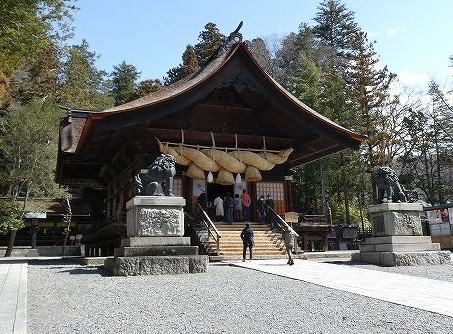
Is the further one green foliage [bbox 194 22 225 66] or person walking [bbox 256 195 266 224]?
green foliage [bbox 194 22 225 66]

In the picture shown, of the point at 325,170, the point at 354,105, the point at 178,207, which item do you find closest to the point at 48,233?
the point at 325,170

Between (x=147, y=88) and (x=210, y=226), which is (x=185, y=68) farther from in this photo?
Answer: (x=210, y=226)

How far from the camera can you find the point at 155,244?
888 centimetres

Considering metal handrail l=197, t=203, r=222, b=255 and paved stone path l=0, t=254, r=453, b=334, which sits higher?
metal handrail l=197, t=203, r=222, b=255

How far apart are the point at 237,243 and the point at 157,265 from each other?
16.7ft

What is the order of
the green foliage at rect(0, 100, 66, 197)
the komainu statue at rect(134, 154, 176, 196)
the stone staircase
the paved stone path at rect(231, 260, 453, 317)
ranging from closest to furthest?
the paved stone path at rect(231, 260, 453, 317)
the komainu statue at rect(134, 154, 176, 196)
the stone staircase
the green foliage at rect(0, 100, 66, 197)

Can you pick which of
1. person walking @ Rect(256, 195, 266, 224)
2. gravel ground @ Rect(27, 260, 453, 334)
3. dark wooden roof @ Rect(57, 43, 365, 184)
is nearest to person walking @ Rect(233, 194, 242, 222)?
person walking @ Rect(256, 195, 266, 224)

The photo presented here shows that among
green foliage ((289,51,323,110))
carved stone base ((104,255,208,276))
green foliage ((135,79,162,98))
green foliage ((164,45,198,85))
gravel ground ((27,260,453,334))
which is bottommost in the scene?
gravel ground ((27,260,453,334))

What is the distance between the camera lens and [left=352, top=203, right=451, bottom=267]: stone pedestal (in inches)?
390

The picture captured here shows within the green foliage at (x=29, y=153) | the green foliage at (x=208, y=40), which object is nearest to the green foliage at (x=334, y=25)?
the green foliage at (x=208, y=40)

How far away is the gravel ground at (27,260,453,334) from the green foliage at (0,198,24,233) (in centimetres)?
1751

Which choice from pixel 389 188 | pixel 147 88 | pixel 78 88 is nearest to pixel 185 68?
pixel 147 88

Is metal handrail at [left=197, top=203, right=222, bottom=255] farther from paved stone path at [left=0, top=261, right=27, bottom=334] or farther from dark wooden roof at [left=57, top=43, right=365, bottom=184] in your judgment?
paved stone path at [left=0, top=261, right=27, bottom=334]

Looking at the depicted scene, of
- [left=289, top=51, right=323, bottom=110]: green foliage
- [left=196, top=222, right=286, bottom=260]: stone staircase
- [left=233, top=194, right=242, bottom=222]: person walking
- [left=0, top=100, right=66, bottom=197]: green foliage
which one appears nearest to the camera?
[left=196, top=222, right=286, bottom=260]: stone staircase
